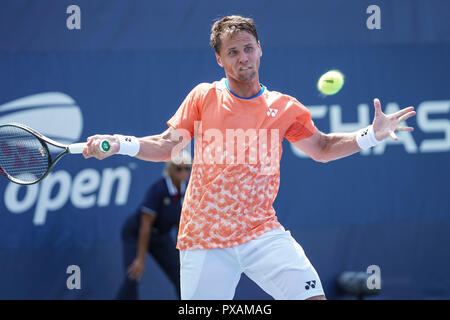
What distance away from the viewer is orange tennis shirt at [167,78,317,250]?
3088 mm

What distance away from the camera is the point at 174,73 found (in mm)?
5059

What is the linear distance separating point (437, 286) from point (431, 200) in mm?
698

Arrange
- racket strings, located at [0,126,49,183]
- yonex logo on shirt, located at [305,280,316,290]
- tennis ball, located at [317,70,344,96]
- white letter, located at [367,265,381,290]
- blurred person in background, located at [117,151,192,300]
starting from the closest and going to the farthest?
yonex logo on shirt, located at [305,280,316,290] → racket strings, located at [0,126,49,183] → tennis ball, located at [317,70,344,96] → blurred person in background, located at [117,151,192,300] → white letter, located at [367,265,381,290]

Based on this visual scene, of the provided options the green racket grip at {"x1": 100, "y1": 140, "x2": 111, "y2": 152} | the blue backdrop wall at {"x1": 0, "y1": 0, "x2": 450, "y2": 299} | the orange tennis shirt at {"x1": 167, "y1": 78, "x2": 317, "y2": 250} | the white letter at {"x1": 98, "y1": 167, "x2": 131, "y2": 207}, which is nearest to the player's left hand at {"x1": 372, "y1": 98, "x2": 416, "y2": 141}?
the orange tennis shirt at {"x1": 167, "y1": 78, "x2": 317, "y2": 250}

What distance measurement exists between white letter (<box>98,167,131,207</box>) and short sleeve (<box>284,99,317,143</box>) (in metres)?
2.01

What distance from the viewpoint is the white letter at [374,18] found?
5180 mm

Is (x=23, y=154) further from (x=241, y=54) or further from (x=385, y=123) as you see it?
(x=385, y=123)

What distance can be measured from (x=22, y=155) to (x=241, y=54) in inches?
53.0

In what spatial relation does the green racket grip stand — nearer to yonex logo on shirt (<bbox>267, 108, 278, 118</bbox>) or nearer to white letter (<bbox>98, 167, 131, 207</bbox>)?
yonex logo on shirt (<bbox>267, 108, 278, 118</bbox>)

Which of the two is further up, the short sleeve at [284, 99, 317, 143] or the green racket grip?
the short sleeve at [284, 99, 317, 143]

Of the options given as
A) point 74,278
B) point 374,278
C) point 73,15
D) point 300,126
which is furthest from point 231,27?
point 374,278

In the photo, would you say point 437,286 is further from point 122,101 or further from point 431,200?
point 122,101
